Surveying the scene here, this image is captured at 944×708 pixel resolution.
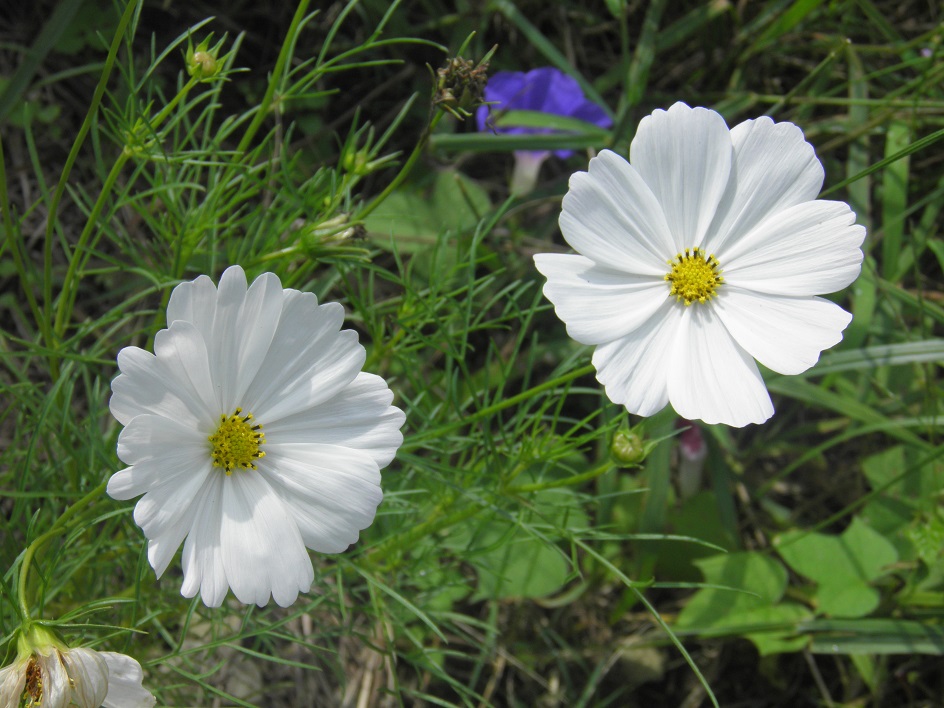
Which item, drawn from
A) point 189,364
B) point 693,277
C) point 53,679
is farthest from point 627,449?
point 53,679

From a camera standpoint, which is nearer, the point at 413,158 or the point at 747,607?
the point at 413,158

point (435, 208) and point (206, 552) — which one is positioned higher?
point (435, 208)

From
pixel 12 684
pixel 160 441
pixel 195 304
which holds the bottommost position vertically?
pixel 12 684

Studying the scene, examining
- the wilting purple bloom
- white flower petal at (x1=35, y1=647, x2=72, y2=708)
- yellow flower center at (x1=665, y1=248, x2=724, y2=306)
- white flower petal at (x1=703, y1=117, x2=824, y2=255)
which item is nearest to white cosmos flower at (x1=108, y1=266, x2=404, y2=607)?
white flower petal at (x1=35, y1=647, x2=72, y2=708)

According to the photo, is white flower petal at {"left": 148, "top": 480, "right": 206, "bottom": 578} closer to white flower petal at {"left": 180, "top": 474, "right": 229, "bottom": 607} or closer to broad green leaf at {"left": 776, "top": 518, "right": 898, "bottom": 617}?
white flower petal at {"left": 180, "top": 474, "right": 229, "bottom": 607}

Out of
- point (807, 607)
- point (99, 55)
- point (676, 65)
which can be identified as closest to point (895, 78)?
point (676, 65)

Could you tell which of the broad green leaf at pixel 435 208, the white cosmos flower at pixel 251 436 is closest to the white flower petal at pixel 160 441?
the white cosmos flower at pixel 251 436

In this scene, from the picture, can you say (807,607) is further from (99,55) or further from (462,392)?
(99,55)

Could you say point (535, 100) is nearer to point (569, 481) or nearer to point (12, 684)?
point (569, 481)
